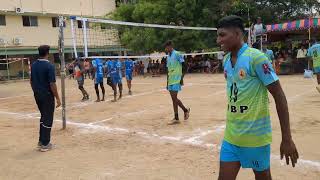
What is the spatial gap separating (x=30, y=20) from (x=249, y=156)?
111 ft

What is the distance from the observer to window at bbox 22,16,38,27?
1347 inches

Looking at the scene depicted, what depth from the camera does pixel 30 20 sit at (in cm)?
3462

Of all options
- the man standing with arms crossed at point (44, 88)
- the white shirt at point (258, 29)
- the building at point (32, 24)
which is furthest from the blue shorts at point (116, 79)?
the building at point (32, 24)

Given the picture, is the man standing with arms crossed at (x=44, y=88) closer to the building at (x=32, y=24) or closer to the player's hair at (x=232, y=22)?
the player's hair at (x=232, y=22)

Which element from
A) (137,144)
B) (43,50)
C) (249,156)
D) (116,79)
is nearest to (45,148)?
(137,144)

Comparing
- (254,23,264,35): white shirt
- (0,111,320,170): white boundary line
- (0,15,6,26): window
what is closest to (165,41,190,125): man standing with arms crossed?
(0,111,320,170): white boundary line

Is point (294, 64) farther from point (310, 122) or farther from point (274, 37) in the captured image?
point (310, 122)

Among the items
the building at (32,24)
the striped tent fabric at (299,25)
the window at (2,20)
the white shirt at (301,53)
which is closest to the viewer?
the striped tent fabric at (299,25)

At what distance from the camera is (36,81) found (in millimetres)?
7336

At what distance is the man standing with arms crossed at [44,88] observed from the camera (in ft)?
23.9

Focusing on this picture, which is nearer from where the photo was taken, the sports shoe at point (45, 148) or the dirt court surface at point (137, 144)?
the dirt court surface at point (137, 144)

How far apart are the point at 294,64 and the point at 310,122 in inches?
582

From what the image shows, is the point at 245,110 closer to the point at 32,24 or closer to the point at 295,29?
the point at 295,29

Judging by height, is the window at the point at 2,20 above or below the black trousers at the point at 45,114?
above
